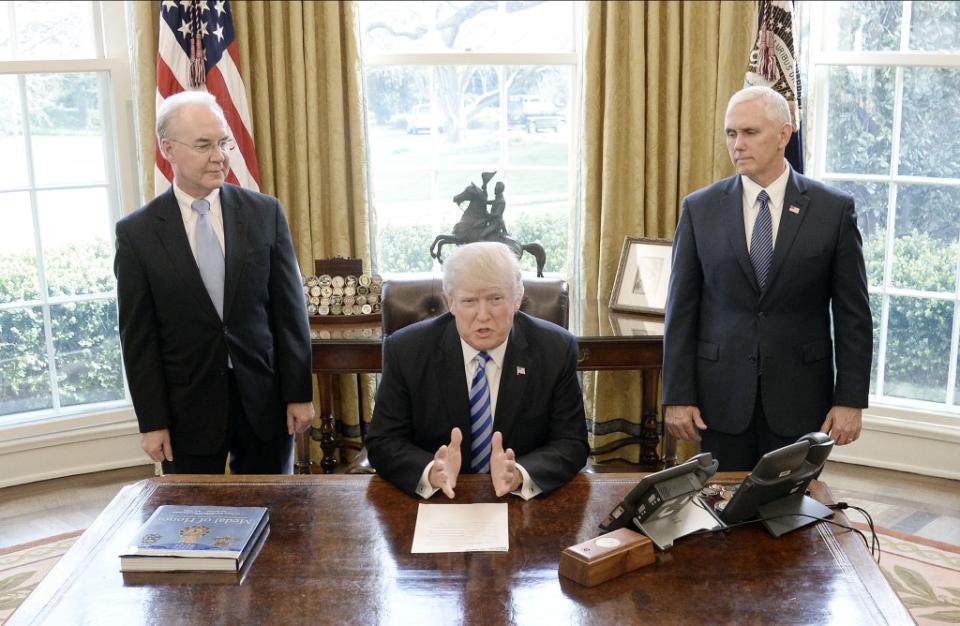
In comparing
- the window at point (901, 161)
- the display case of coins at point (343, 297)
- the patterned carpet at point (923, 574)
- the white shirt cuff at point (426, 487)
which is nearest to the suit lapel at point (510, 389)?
the white shirt cuff at point (426, 487)

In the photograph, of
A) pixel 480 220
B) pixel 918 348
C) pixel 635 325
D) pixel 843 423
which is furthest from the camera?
pixel 918 348

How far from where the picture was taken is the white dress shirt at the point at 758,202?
2773 millimetres

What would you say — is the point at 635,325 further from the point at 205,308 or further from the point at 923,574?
the point at 205,308

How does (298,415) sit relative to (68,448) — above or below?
above

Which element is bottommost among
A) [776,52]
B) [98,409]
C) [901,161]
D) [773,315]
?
[98,409]

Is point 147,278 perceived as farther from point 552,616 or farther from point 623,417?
point 623,417

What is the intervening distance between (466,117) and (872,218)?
1822 millimetres

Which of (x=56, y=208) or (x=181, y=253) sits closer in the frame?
(x=181, y=253)

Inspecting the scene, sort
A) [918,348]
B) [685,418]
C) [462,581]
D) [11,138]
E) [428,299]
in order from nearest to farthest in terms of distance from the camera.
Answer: [462,581] < [685,418] < [428,299] < [11,138] < [918,348]

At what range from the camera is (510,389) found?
2.48 meters

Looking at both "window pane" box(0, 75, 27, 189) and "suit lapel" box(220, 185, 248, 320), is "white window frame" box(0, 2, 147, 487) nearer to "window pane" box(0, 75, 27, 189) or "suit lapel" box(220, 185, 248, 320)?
"window pane" box(0, 75, 27, 189)

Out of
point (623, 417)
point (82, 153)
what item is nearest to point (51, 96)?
point (82, 153)

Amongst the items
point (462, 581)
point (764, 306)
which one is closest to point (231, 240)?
point (462, 581)

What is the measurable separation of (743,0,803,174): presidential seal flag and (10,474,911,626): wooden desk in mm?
2241
